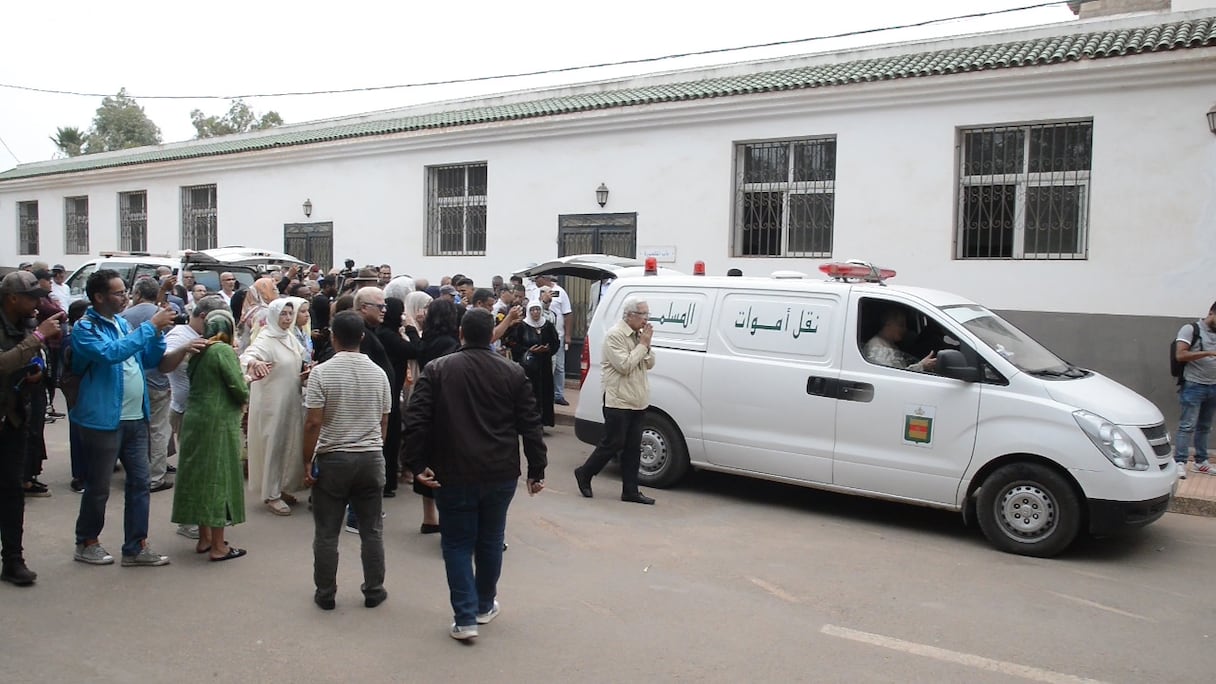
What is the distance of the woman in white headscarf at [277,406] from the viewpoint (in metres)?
6.77

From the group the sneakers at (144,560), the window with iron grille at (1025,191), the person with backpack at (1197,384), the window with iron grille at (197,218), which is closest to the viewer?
the sneakers at (144,560)

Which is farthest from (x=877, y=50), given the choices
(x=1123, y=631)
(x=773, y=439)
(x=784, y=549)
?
(x=1123, y=631)

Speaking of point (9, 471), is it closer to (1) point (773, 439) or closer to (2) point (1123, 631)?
(1) point (773, 439)

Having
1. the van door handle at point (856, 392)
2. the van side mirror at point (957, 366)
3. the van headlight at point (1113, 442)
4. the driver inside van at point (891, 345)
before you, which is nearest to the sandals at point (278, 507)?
the van door handle at point (856, 392)

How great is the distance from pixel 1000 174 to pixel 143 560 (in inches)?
411

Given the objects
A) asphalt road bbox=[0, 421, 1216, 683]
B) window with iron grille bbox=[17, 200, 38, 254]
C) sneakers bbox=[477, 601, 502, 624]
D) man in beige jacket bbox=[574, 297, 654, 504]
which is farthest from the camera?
window with iron grille bbox=[17, 200, 38, 254]

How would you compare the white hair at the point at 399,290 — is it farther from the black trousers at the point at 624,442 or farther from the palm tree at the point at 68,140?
the palm tree at the point at 68,140

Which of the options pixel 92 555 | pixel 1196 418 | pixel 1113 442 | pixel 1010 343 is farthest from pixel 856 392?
pixel 92 555

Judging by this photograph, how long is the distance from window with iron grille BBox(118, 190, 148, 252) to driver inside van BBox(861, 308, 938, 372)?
21.7m

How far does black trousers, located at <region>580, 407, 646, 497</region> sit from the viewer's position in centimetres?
795

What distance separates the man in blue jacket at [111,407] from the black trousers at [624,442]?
347cm

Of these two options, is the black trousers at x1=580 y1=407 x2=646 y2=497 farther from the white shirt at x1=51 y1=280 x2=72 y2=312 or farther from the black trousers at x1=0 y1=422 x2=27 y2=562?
the white shirt at x1=51 y1=280 x2=72 y2=312

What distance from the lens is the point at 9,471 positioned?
529 cm

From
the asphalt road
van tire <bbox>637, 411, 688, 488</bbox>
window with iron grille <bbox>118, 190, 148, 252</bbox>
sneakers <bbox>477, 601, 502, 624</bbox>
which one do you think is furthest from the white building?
sneakers <bbox>477, 601, 502, 624</bbox>
